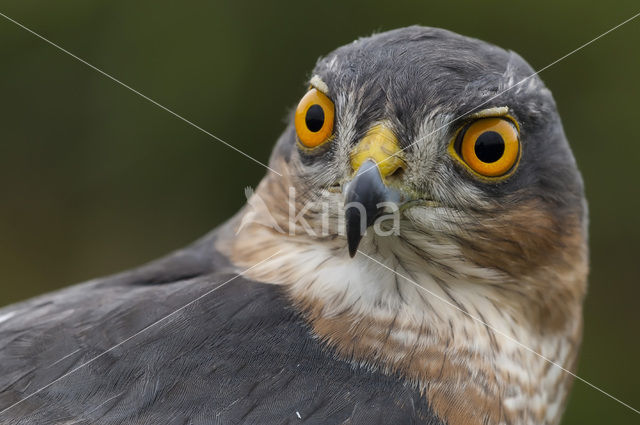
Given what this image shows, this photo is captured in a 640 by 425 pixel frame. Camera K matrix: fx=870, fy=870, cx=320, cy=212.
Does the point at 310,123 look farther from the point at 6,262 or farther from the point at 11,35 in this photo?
the point at 6,262

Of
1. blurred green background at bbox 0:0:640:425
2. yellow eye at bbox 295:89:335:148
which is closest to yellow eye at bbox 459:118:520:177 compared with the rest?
yellow eye at bbox 295:89:335:148

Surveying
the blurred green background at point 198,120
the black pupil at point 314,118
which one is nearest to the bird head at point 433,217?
the black pupil at point 314,118

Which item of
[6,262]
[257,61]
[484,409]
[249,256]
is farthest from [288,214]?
[6,262]

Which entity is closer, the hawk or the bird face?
the hawk

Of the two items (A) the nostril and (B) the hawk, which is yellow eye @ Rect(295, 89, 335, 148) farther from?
(A) the nostril

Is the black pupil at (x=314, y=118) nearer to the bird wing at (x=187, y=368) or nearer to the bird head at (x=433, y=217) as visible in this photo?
the bird head at (x=433, y=217)
